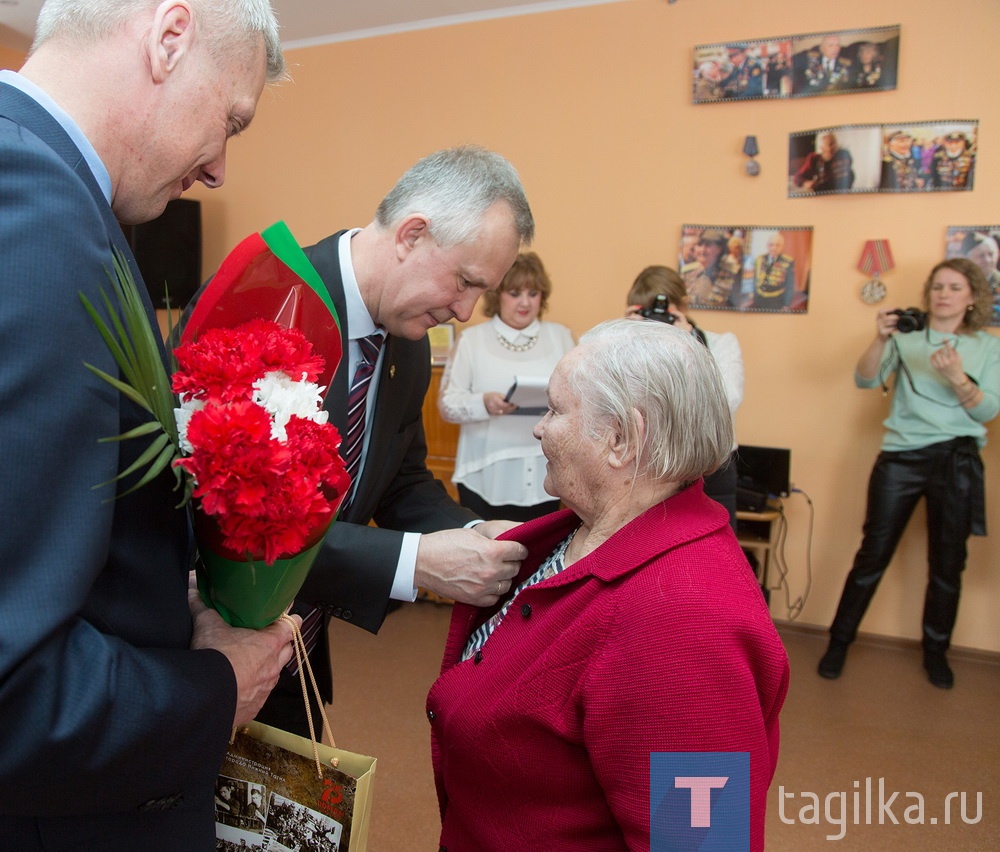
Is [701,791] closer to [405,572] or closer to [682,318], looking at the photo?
[405,572]

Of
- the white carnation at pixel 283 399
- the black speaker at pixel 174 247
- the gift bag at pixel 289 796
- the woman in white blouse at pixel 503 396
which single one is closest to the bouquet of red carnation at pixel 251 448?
the white carnation at pixel 283 399

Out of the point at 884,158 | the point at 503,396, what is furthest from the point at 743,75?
the point at 503,396

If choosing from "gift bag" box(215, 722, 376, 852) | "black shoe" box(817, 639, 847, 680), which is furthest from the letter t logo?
"black shoe" box(817, 639, 847, 680)

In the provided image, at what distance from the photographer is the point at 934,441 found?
378cm

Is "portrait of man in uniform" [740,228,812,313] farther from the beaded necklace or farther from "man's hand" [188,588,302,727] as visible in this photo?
"man's hand" [188,588,302,727]

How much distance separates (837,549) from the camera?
4.32 meters

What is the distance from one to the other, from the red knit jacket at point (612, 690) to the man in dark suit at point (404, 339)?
0.59ft

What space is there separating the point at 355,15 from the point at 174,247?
1947 mm

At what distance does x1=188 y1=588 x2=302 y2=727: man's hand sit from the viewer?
34.5 inches

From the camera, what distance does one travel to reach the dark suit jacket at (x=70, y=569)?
0.63 metres

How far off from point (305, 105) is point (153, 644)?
5.24 metres

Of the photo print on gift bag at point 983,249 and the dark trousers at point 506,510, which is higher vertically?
the photo print on gift bag at point 983,249

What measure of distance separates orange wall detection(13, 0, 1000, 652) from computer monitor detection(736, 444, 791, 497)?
0.23m

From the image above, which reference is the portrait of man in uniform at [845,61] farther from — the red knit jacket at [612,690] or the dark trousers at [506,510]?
the red knit jacket at [612,690]
